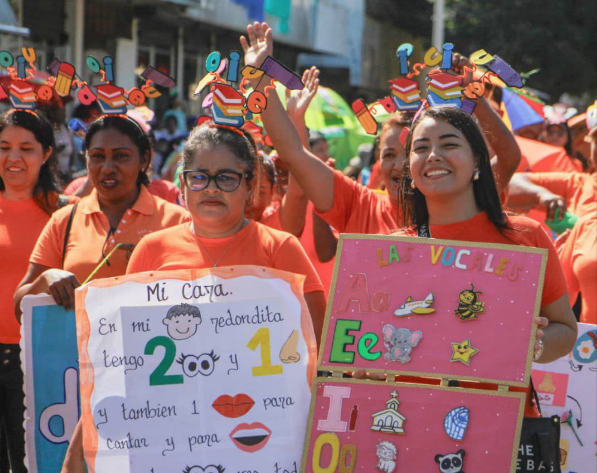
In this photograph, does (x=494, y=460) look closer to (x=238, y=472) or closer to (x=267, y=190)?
(x=238, y=472)

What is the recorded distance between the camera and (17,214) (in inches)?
189

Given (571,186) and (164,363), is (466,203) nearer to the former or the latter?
(164,363)

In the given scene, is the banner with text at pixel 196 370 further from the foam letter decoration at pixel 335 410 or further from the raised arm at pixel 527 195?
the raised arm at pixel 527 195

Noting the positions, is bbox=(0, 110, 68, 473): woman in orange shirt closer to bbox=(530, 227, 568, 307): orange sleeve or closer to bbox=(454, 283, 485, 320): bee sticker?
bbox=(454, 283, 485, 320): bee sticker

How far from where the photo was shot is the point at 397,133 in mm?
4582

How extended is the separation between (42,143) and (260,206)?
47.9 inches

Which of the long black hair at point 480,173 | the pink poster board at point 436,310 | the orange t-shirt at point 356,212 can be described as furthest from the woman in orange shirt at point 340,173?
the pink poster board at point 436,310

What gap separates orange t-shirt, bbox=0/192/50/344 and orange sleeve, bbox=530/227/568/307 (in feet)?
8.05

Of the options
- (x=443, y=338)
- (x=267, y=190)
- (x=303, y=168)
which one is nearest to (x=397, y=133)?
(x=303, y=168)

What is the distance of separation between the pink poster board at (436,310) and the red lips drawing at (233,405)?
30cm

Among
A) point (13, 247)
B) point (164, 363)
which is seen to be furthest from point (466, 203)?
point (13, 247)

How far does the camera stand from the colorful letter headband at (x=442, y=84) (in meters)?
3.79

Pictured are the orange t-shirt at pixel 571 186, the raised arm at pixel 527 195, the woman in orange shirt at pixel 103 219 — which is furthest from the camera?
the orange t-shirt at pixel 571 186

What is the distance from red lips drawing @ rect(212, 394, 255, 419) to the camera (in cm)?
324
